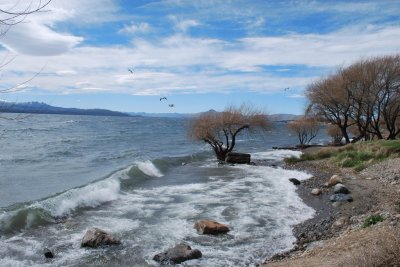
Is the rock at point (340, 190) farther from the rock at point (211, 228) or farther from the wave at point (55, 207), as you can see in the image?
the wave at point (55, 207)

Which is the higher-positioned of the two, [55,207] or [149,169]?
[149,169]

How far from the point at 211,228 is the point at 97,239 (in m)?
3.70

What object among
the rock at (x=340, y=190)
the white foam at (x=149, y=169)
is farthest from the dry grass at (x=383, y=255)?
the white foam at (x=149, y=169)

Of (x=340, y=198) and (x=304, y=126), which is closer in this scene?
(x=340, y=198)

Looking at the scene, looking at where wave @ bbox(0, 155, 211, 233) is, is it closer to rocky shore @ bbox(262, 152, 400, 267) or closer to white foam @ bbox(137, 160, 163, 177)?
white foam @ bbox(137, 160, 163, 177)

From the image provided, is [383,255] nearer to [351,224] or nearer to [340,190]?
[351,224]

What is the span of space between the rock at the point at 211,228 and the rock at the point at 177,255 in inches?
83.5

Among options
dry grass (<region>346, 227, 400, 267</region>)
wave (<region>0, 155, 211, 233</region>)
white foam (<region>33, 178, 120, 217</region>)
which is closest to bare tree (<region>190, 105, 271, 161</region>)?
wave (<region>0, 155, 211, 233</region>)

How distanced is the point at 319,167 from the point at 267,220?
53.3 feet

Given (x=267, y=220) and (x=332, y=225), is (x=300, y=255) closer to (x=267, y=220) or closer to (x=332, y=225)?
(x=332, y=225)

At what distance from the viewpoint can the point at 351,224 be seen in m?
14.9

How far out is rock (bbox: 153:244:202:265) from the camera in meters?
12.1

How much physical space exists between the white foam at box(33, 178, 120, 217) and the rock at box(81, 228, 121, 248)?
472 cm

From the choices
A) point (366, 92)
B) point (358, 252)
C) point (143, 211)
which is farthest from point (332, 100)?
point (358, 252)
